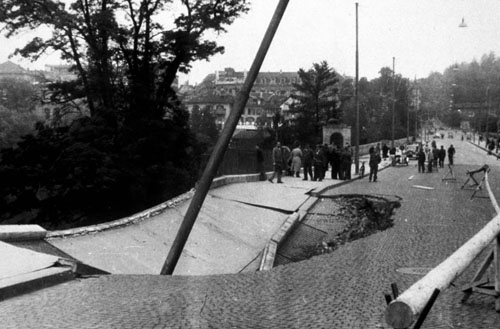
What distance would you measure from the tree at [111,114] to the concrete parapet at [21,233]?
1129 centimetres

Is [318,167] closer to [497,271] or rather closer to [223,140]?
[223,140]

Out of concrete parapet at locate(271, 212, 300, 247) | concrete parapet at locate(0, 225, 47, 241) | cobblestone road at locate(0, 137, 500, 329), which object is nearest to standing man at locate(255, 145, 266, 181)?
concrete parapet at locate(271, 212, 300, 247)

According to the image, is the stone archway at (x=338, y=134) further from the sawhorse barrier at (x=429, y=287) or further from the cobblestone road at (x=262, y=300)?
the sawhorse barrier at (x=429, y=287)

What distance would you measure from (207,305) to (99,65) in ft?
76.0

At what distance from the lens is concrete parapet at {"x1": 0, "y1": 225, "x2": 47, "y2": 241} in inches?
385

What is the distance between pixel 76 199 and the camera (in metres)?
22.1

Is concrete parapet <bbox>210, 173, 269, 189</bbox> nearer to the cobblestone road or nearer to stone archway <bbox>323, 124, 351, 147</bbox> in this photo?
the cobblestone road

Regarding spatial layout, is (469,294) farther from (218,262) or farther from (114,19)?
(114,19)

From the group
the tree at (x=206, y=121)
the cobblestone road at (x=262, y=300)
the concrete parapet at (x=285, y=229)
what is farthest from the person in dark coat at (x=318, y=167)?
the tree at (x=206, y=121)

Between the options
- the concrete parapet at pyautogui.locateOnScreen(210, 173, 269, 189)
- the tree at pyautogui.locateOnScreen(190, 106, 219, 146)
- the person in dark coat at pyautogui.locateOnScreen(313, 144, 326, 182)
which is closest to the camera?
the concrete parapet at pyautogui.locateOnScreen(210, 173, 269, 189)

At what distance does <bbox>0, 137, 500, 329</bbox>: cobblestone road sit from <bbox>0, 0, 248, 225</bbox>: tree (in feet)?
44.2

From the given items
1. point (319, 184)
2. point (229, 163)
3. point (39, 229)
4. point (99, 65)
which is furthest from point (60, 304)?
point (99, 65)

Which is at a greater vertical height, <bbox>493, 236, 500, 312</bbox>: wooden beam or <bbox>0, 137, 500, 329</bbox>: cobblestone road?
<bbox>493, 236, 500, 312</bbox>: wooden beam

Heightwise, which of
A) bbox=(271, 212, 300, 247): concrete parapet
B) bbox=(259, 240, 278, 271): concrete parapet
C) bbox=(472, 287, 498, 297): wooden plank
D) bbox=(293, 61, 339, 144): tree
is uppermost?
bbox=(293, 61, 339, 144): tree
